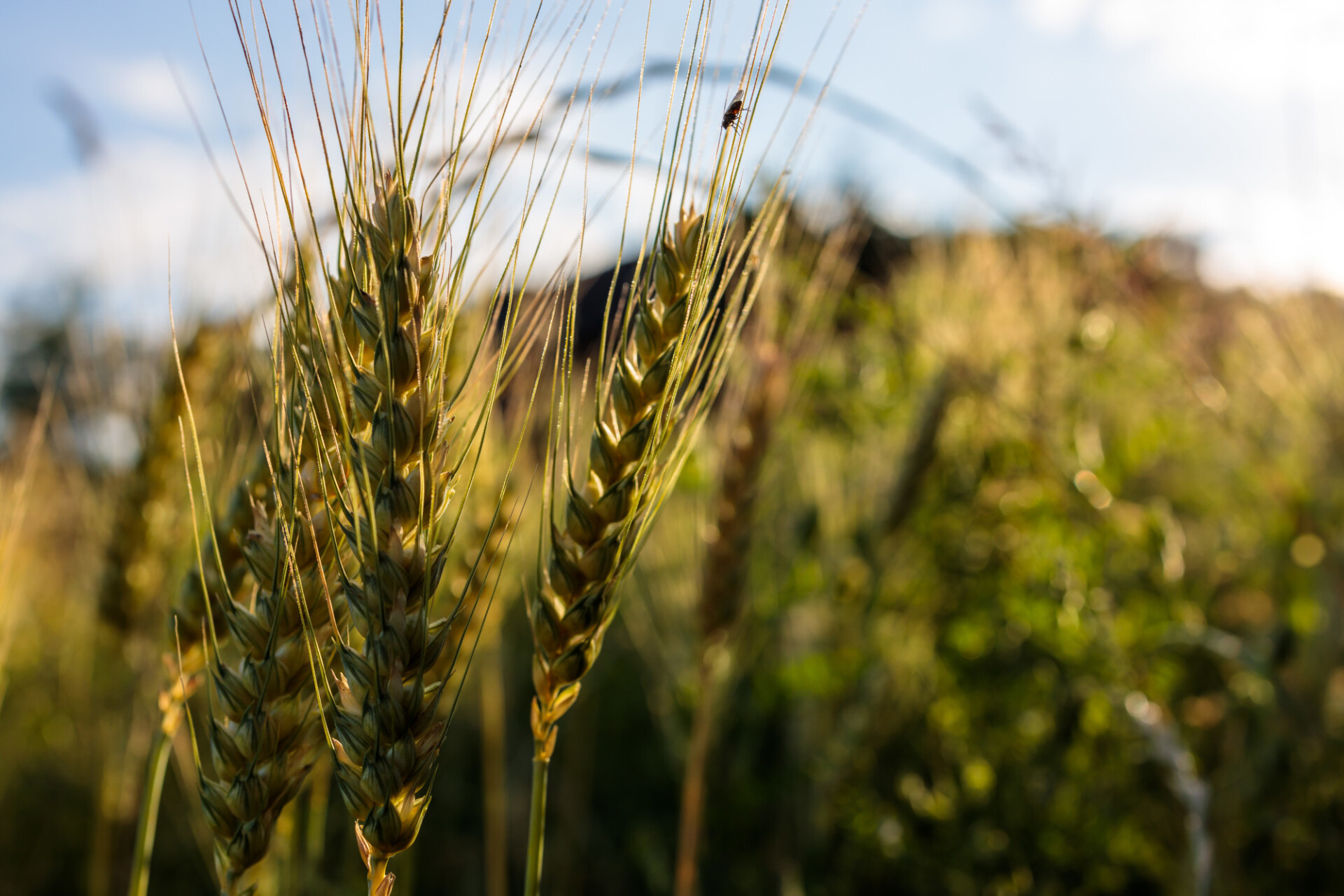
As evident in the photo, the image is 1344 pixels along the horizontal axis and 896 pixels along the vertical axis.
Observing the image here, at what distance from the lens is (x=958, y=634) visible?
2223 mm

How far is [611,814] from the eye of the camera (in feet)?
10.8

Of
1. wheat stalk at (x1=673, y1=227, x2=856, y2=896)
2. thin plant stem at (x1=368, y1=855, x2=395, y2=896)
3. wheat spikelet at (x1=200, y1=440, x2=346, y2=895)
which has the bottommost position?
thin plant stem at (x1=368, y1=855, x2=395, y2=896)

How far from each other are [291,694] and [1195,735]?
2853 millimetres

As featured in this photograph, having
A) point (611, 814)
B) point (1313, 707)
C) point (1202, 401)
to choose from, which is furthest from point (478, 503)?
point (1313, 707)

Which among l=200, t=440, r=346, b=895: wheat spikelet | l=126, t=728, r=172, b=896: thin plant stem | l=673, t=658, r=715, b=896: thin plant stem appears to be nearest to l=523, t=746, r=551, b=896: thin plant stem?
l=200, t=440, r=346, b=895: wheat spikelet

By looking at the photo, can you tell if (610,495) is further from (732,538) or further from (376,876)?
(732,538)

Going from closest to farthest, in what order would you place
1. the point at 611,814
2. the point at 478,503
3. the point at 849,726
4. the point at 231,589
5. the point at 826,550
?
1. the point at 231,589
2. the point at 478,503
3. the point at 849,726
4. the point at 826,550
5. the point at 611,814

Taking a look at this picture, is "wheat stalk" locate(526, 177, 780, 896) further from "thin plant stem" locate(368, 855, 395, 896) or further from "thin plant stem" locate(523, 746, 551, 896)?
"thin plant stem" locate(368, 855, 395, 896)

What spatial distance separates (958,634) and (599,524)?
175 cm

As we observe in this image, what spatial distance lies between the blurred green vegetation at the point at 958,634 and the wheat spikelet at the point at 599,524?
0.87 m

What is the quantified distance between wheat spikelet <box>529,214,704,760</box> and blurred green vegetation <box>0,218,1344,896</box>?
874mm

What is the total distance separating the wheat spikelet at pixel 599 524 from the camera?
775 mm

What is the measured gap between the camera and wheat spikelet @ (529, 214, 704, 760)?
0.77 metres

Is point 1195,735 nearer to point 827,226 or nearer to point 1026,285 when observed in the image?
point 1026,285
